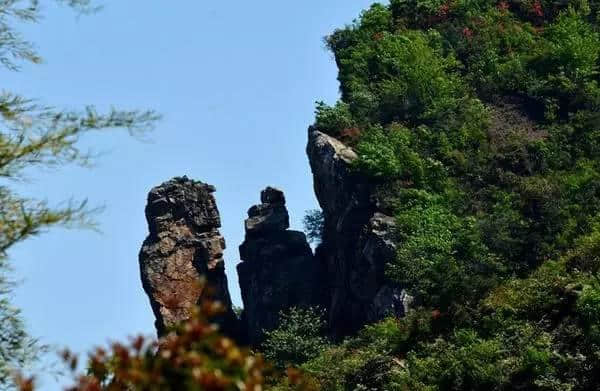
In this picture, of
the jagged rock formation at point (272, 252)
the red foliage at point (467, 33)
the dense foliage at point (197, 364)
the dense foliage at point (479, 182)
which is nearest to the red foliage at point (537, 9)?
the dense foliage at point (479, 182)

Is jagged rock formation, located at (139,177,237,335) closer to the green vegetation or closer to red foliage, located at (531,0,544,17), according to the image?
the green vegetation

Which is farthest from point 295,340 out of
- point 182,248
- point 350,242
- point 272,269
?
point 182,248

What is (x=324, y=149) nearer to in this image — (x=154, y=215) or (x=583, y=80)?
(x=154, y=215)

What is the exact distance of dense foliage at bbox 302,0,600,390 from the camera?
25875mm

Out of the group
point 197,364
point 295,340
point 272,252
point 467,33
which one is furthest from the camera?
point 467,33

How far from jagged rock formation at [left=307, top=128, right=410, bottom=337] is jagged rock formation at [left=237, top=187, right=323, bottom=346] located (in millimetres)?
807

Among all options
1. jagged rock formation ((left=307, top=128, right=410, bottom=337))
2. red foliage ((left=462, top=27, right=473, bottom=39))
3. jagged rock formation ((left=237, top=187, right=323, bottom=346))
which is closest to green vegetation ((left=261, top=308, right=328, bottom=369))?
jagged rock formation ((left=307, top=128, right=410, bottom=337))

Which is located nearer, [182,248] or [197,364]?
[197,364]

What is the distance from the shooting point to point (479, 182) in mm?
36938

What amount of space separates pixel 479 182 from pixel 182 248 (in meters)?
10.8

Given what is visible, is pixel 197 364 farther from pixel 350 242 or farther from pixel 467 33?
pixel 467 33

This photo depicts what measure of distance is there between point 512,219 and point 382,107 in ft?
29.5

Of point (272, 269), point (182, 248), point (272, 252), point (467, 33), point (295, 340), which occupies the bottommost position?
point (295, 340)

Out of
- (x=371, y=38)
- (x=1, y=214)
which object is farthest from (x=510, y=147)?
(x=1, y=214)
